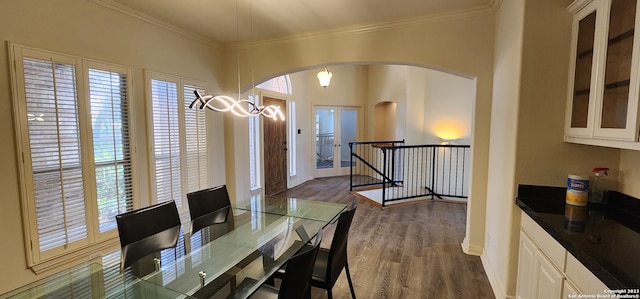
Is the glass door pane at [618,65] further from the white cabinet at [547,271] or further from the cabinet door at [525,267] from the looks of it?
the cabinet door at [525,267]

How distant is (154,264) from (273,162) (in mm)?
4097

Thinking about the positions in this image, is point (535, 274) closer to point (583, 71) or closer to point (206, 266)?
point (583, 71)

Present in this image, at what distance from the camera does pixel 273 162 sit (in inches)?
226

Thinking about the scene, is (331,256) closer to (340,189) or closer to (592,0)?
(592,0)

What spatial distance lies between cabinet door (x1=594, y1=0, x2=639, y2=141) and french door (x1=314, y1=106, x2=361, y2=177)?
19.9 feet

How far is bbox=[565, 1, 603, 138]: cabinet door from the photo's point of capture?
61.1 inches

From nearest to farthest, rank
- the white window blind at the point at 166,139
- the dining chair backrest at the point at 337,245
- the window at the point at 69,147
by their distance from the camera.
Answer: the dining chair backrest at the point at 337,245
the window at the point at 69,147
the white window blind at the point at 166,139

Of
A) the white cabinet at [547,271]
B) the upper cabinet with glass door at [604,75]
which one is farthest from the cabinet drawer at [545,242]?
the upper cabinet with glass door at [604,75]

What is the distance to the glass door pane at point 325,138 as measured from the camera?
7.52m

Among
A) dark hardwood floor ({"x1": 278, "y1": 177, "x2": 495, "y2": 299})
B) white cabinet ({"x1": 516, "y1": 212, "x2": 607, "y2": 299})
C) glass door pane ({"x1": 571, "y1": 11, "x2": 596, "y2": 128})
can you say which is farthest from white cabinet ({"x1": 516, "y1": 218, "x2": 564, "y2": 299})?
glass door pane ({"x1": 571, "y1": 11, "x2": 596, "y2": 128})

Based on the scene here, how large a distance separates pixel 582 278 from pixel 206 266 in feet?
6.32

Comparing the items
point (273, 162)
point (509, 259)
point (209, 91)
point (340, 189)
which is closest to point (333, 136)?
point (340, 189)

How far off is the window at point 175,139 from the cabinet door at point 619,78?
3843 mm

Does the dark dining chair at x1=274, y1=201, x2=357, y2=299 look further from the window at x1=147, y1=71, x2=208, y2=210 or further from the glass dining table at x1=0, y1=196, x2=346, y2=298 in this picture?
the window at x1=147, y1=71, x2=208, y2=210
